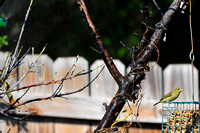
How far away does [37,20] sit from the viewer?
3.65 meters

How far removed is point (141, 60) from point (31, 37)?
256 centimetres

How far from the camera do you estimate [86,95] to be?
6.82 ft

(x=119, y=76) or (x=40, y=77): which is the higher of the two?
(x=40, y=77)

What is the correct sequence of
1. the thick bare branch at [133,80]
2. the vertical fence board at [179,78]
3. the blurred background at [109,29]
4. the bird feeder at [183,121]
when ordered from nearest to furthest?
1. the thick bare branch at [133,80]
2. the bird feeder at [183,121]
3. the vertical fence board at [179,78]
4. the blurred background at [109,29]

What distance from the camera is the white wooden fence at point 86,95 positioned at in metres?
1.95

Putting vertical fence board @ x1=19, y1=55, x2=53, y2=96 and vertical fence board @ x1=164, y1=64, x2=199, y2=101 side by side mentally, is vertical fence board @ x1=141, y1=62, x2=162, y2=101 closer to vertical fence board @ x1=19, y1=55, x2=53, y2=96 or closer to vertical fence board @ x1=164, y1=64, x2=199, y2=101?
vertical fence board @ x1=164, y1=64, x2=199, y2=101

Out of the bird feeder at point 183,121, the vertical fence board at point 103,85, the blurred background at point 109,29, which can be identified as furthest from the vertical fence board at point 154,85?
the blurred background at point 109,29

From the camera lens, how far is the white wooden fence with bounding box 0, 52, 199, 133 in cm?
195

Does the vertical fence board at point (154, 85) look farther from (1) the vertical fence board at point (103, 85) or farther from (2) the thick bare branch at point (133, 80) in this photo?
(2) the thick bare branch at point (133, 80)

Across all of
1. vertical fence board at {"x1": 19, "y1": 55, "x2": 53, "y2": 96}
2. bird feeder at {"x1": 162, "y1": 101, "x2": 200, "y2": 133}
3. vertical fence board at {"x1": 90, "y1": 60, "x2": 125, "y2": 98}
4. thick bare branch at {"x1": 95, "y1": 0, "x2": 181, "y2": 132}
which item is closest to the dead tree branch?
thick bare branch at {"x1": 95, "y1": 0, "x2": 181, "y2": 132}

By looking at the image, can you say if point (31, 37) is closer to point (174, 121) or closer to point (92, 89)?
point (92, 89)

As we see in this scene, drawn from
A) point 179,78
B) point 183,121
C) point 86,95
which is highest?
point 179,78

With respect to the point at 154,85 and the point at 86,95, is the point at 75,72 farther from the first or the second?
the point at 154,85

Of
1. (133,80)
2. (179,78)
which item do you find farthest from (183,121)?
(179,78)
